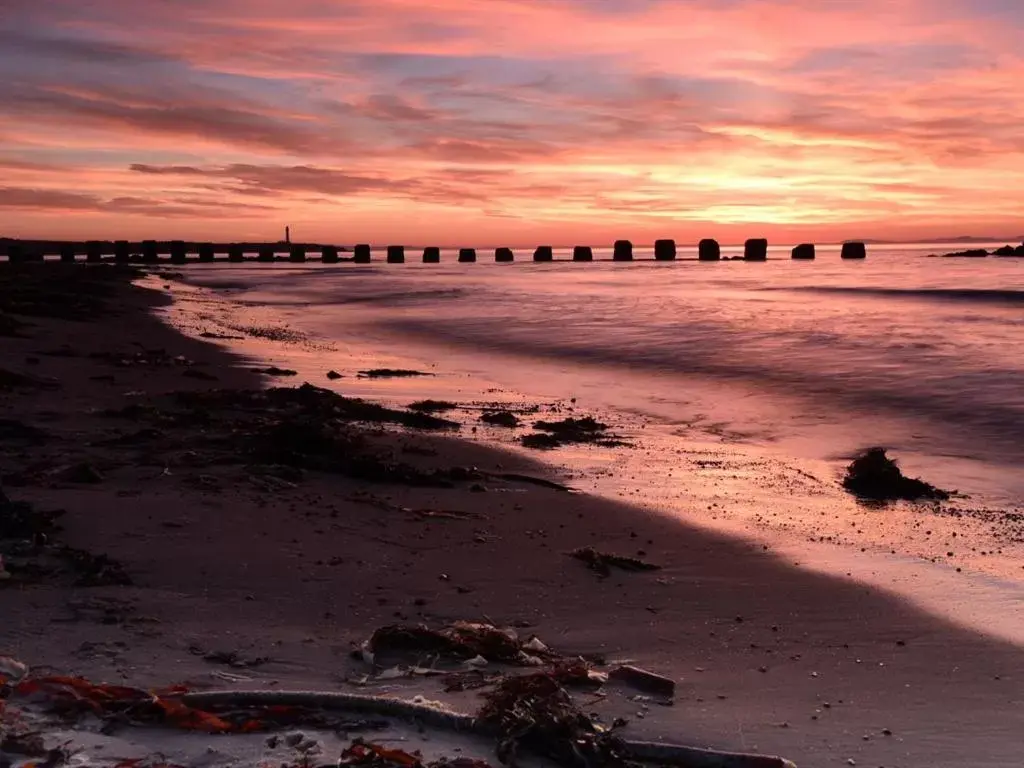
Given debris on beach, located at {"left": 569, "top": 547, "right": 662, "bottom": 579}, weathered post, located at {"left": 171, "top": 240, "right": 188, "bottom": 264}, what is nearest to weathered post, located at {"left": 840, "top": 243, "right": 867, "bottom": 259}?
weathered post, located at {"left": 171, "top": 240, "right": 188, "bottom": 264}

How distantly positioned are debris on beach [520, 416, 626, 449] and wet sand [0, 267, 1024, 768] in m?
1.88

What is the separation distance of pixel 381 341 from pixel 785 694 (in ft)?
62.6

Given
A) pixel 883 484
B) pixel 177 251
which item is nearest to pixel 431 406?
pixel 883 484

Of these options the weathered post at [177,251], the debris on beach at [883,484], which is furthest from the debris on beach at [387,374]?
the weathered post at [177,251]

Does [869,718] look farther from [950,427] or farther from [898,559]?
[950,427]

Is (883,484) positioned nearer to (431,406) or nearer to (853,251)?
(431,406)

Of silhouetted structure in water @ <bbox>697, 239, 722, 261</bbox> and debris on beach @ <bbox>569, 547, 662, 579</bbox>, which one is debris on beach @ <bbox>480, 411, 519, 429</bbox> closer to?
debris on beach @ <bbox>569, 547, 662, 579</bbox>

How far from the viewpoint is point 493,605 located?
14.7ft

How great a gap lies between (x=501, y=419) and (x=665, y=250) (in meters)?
81.8

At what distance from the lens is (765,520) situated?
6.34 m

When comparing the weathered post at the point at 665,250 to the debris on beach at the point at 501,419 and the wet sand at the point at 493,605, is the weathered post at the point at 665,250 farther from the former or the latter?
the wet sand at the point at 493,605

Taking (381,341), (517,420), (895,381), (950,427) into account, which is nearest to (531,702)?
(517,420)

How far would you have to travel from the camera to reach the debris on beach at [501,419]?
9891mm

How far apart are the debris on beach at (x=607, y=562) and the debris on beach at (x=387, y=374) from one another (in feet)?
30.1
